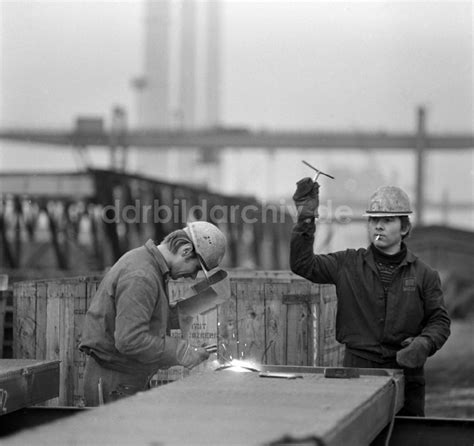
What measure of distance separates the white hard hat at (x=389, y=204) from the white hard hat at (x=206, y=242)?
4.37 ft

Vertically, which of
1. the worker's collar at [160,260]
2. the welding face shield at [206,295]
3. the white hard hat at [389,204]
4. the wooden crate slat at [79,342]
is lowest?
the wooden crate slat at [79,342]

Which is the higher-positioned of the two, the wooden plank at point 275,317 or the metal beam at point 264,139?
the metal beam at point 264,139

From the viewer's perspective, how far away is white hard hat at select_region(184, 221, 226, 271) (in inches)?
265

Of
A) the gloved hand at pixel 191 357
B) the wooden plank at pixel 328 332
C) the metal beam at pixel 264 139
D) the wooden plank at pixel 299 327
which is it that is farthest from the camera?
the metal beam at pixel 264 139

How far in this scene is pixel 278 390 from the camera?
5512 millimetres

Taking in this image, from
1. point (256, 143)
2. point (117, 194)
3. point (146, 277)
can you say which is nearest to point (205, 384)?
point (146, 277)

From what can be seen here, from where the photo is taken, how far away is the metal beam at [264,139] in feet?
275

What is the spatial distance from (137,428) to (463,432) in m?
2.88

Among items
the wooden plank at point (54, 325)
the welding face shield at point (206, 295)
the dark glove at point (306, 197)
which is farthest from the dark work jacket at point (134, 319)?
the wooden plank at point (54, 325)

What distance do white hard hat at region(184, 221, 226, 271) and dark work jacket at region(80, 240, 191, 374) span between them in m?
0.27

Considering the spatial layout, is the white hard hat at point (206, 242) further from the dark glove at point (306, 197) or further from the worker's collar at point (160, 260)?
the dark glove at point (306, 197)

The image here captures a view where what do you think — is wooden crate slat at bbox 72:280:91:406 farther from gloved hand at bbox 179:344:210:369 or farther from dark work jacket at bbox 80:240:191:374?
gloved hand at bbox 179:344:210:369

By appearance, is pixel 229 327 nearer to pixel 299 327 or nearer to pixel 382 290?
pixel 299 327

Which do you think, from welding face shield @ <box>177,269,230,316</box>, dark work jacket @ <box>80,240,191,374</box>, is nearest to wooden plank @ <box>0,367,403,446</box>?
dark work jacket @ <box>80,240,191,374</box>
